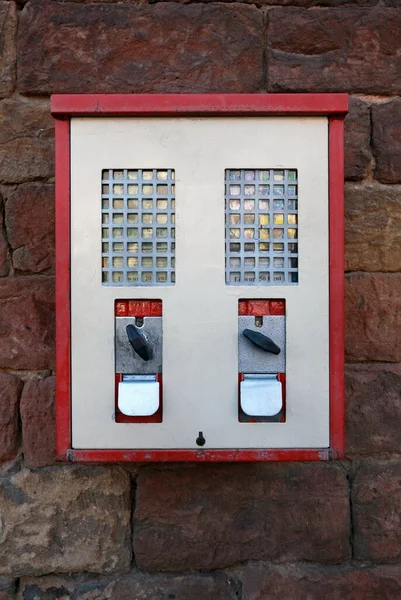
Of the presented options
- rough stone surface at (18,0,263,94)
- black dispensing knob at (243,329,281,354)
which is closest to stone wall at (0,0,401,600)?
rough stone surface at (18,0,263,94)

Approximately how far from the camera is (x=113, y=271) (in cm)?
137

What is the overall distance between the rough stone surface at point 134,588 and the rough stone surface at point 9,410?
1.50 feet

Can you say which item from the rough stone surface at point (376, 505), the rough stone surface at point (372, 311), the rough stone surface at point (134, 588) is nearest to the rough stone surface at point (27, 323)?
the rough stone surface at point (134, 588)

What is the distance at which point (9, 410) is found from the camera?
173cm

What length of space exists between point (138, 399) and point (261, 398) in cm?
30

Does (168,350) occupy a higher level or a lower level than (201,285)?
lower

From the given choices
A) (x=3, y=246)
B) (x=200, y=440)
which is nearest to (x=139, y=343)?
(x=200, y=440)

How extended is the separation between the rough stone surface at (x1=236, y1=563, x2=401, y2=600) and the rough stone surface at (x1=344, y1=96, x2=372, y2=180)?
4.15 ft

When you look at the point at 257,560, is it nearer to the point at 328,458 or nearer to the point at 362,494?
the point at 362,494

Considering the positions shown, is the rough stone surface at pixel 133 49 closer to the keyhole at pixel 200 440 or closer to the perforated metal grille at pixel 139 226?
the perforated metal grille at pixel 139 226

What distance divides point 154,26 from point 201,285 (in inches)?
36.2

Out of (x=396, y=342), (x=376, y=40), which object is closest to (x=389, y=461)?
(x=396, y=342)

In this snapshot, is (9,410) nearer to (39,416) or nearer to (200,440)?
(39,416)

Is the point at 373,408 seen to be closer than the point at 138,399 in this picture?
No
